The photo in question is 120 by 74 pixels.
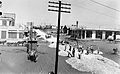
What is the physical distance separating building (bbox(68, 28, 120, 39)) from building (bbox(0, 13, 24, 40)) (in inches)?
148

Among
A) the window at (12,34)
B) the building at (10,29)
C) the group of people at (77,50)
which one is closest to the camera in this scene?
the building at (10,29)

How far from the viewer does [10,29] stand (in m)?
A: 11.2

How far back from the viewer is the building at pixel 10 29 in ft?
35.0

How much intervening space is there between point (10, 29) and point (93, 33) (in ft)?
20.4

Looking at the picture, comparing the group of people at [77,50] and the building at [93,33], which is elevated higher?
the building at [93,33]

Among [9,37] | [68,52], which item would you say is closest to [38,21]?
[9,37]

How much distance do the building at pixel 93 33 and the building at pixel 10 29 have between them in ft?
12.3

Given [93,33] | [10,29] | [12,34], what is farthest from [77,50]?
[10,29]

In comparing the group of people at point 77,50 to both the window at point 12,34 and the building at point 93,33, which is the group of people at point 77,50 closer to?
the building at point 93,33

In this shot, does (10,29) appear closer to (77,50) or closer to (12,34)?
(12,34)

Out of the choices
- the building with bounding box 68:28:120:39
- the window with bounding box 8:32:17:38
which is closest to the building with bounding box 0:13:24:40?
the window with bounding box 8:32:17:38

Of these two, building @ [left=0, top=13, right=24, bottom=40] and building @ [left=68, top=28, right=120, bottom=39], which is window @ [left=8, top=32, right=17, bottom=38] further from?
building @ [left=68, top=28, right=120, bottom=39]

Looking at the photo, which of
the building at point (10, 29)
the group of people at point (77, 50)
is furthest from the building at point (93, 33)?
the building at point (10, 29)

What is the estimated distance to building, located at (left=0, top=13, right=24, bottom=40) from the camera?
10.7 meters
